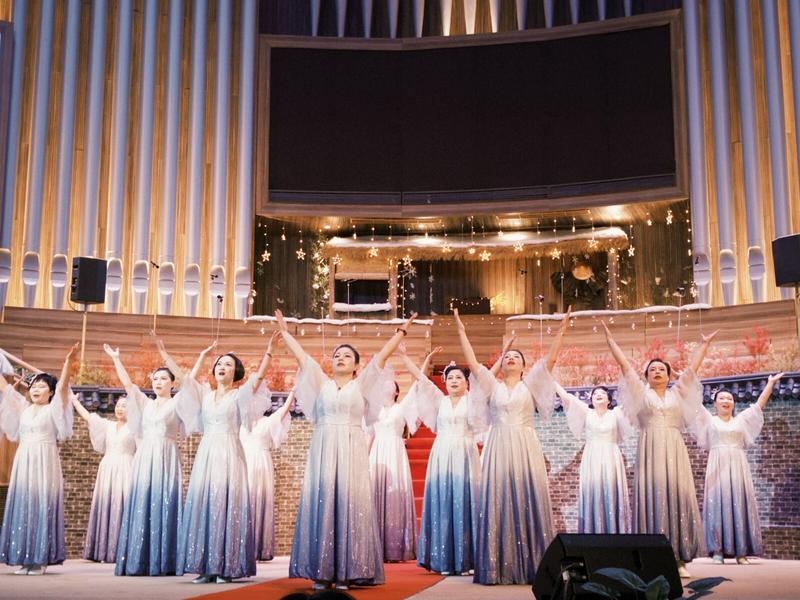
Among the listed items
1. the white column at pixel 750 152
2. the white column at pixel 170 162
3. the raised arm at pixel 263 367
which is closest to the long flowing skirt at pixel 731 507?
the white column at pixel 750 152

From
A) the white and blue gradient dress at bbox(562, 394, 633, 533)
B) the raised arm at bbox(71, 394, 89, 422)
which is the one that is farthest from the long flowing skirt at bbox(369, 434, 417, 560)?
the raised arm at bbox(71, 394, 89, 422)

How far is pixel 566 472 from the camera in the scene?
10430 millimetres

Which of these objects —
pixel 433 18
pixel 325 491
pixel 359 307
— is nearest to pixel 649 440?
pixel 325 491

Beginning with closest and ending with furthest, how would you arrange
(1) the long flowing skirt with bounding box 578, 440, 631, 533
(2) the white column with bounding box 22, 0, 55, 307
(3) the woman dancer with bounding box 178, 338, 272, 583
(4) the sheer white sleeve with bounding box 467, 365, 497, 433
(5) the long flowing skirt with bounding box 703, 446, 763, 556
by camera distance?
(3) the woman dancer with bounding box 178, 338, 272, 583 < (4) the sheer white sleeve with bounding box 467, 365, 497, 433 < (5) the long flowing skirt with bounding box 703, 446, 763, 556 < (1) the long flowing skirt with bounding box 578, 440, 631, 533 < (2) the white column with bounding box 22, 0, 55, 307

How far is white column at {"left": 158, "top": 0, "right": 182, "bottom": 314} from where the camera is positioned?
1391 centimetres

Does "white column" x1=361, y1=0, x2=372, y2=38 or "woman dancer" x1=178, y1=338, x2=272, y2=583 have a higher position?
"white column" x1=361, y1=0, x2=372, y2=38

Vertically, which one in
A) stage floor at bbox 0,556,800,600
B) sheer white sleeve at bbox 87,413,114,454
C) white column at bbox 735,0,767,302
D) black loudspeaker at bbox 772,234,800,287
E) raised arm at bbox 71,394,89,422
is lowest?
stage floor at bbox 0,556,800,600

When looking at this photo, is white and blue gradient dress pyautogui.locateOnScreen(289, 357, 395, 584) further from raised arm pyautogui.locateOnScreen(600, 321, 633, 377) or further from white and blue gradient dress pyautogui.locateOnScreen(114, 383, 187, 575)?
raised arm pyautogui.locateOnScreen(600, 321, 633, 377)

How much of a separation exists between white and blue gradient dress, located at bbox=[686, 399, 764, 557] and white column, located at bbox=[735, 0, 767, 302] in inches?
159

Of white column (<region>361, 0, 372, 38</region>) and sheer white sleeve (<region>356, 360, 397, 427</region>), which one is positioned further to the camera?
white column (<region>361, 0, 372, 38</region>)

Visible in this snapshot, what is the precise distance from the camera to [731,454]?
9070 millimetres

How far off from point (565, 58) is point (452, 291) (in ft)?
13.3

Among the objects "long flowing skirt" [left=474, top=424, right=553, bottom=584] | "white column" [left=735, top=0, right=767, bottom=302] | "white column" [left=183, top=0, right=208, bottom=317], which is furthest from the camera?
"white column" [left=183, top=0, right=208, bottom=317]

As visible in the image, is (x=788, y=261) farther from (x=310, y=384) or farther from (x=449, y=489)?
(x=310, y=384)
